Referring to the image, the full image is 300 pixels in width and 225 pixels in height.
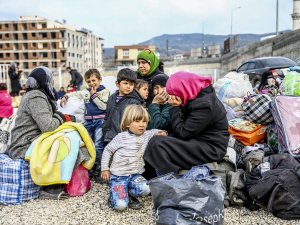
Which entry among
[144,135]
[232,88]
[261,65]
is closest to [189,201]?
[144,135]

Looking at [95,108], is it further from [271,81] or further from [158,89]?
[271,81]

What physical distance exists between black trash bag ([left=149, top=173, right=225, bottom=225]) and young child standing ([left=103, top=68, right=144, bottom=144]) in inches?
57.5

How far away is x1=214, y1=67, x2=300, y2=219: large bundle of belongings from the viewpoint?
3.04 metres

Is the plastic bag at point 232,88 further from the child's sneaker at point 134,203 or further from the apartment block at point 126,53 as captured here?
the apartment block at point 126,53

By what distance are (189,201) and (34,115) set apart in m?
1.87

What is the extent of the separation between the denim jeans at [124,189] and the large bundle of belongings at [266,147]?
0.82 metres

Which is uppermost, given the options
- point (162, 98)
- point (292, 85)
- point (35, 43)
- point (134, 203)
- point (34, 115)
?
point (35, 43)

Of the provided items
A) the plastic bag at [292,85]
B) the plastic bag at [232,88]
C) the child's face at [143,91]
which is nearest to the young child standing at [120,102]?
the child's face at [143,91]

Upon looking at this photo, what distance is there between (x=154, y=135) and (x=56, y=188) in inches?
45.9

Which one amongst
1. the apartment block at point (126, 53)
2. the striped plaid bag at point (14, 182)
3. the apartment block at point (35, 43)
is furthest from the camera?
the apartment block at point (126, 53)

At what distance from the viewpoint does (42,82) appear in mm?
3781

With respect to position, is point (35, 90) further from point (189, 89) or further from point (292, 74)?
point (292, 74)

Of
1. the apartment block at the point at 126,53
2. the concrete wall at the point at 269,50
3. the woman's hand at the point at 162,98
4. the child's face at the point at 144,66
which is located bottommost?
the woman's hand at the point at 162,98

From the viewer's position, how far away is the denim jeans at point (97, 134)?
4.41 meters
